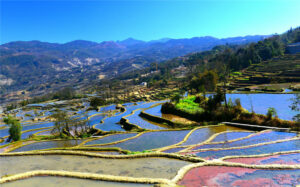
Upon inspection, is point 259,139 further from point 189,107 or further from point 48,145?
point 48,145

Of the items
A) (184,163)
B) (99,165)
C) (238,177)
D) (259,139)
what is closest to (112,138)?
(99,165)

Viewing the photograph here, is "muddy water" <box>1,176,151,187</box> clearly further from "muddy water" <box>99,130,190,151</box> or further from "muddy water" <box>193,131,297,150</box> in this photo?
"muddy water" <box>193,131,297,150</box>

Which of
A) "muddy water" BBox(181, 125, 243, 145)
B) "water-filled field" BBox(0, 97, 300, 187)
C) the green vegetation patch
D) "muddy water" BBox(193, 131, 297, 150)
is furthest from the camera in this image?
the green vegetation patch

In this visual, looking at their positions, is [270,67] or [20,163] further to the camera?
[270,67]

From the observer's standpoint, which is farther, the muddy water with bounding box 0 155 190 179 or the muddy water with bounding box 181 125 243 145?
the muddy water with bounding box 181 125 243 145

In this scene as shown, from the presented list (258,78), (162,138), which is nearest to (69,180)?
(162,138)

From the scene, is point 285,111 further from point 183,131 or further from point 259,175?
point 259,175

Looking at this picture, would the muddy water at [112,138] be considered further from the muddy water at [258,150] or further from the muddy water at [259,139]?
the muddy water at [258,150]

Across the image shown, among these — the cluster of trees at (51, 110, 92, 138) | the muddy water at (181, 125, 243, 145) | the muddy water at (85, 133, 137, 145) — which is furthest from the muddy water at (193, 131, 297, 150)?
the cluster of trees at (51, 110, 92, 138)
